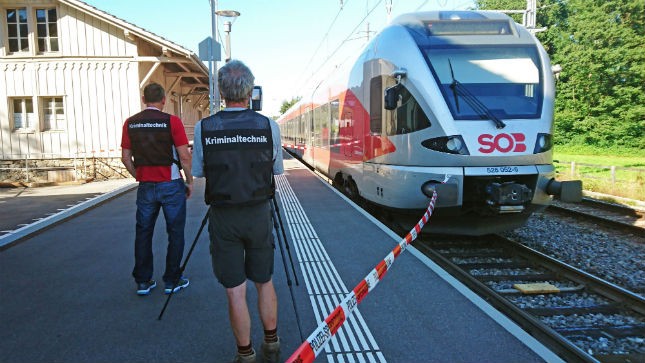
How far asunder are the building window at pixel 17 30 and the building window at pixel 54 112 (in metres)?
1.84

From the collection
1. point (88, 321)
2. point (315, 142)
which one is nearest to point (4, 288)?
point (88, 321)

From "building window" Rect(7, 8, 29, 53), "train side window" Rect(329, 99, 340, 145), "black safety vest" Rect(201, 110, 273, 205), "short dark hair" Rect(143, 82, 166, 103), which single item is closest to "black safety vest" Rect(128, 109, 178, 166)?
"short dark hair" Rect(143, 82, 166, 103)

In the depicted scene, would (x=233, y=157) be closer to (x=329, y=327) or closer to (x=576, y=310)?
(x=329, y=327)

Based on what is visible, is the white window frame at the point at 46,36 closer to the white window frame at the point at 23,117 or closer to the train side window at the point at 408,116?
the white window frame at the point at 23,117

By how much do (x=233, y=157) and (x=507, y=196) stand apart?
4.28 metres

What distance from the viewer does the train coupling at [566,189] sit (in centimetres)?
602

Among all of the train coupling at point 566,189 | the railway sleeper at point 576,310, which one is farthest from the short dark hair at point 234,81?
the train coupling at point 566,189

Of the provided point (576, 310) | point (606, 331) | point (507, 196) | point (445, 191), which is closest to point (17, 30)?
point (445, 191)

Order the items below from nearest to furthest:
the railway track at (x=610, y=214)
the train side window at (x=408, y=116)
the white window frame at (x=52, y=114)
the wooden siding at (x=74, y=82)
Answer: the train side window at (x=408, y=116) → the railway track at (x=610, y=214) → the wooden siding at (x=74, y=82) → the white window frame at (x=52, y=114)

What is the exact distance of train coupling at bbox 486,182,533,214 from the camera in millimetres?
5824

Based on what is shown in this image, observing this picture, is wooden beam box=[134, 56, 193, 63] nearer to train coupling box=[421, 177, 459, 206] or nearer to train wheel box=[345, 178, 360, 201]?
train wheel box=[345, 178, 360, 201]

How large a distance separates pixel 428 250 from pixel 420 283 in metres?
2.10

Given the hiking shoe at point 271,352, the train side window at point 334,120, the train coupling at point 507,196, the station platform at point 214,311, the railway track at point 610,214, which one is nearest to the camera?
the hiking shoe at point 271,352

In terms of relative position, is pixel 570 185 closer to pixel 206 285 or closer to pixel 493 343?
pixel 493 343
